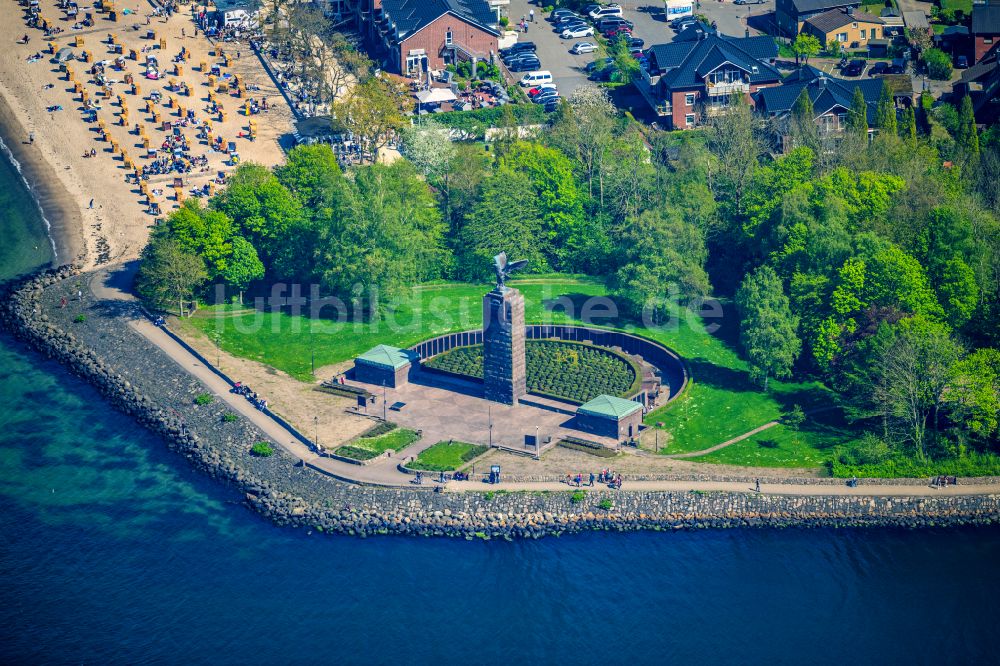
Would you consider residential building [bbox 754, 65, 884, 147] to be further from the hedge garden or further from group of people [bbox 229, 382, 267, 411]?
group of people [bbox 229, 382, 267, 411]

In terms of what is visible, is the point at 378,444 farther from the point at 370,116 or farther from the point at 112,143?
the point at 112,143

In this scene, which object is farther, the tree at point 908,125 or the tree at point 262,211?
the tree at point 908,125

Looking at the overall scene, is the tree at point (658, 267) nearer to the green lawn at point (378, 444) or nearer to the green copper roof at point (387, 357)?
the green copper roof at point (387, 357)

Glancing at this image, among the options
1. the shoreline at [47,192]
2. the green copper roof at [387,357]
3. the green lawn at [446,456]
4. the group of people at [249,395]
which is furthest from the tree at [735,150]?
the shoreline at [47,192]

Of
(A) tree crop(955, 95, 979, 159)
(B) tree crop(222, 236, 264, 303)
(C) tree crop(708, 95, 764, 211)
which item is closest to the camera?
(B) tree crop(222, 236, 264, 303)

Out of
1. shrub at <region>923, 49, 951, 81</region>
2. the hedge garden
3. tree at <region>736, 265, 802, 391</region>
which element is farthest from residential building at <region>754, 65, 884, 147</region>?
the hedge garden

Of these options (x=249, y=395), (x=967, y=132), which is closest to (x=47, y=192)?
(x=249, y=395)

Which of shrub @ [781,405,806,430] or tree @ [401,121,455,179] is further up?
tree @ [401,121,455,179]
